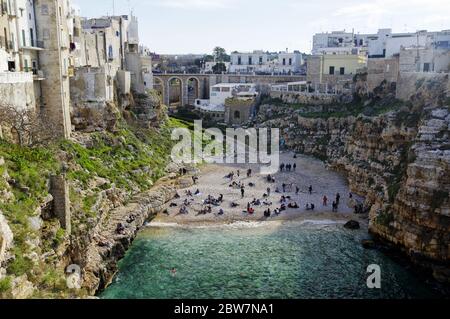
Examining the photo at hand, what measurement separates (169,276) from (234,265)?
3683 mm

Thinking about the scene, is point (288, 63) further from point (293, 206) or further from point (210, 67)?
point (293, 206)

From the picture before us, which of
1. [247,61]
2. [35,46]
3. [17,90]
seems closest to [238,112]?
[247,61]

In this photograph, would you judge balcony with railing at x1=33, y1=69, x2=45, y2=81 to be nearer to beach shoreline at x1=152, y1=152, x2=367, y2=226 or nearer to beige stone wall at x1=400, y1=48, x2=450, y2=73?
beach shoreline at x1=152, y1=152, x2=367, y2=226

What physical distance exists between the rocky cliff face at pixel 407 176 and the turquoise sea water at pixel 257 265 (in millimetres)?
1700

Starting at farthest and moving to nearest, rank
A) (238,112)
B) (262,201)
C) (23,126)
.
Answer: (238,112), (262,201), (23,126)

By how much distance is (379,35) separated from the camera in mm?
59969

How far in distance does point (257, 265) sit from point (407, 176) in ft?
35.5

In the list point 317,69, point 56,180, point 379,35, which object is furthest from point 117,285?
point 379,35

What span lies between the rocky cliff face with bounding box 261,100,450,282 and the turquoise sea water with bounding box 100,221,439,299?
66.9 inches

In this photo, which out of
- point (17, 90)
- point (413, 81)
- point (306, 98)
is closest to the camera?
point (17, 90)

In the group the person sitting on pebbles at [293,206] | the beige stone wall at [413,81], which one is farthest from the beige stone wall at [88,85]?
the beige stone wall at [413,81]

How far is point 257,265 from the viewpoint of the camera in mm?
24203

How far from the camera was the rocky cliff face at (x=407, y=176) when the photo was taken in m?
23.5
